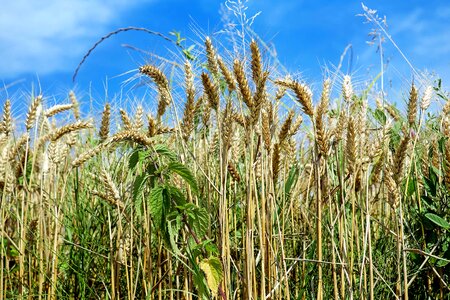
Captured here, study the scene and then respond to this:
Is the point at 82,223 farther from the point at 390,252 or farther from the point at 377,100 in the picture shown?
the point at 377,100

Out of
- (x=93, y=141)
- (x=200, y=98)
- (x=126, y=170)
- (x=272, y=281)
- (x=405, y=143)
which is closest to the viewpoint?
(x=405, y=143)

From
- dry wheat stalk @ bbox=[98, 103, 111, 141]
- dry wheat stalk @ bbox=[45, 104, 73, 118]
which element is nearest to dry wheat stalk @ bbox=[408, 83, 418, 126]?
dry wheat stalk @ bbox=[98, 103, 111, 141]

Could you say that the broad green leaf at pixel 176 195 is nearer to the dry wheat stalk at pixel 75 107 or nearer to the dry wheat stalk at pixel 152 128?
the dry wheat stalk at pixel 152 128

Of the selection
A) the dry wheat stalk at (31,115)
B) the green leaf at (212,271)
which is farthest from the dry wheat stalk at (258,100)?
the dry wheat stalk at (31,115)

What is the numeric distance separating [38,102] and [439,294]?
192 cm

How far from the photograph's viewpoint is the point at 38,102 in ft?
8.54

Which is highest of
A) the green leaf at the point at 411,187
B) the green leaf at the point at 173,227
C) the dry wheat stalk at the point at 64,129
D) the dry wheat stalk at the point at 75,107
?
the dry wheat stalk at the point at 75,107

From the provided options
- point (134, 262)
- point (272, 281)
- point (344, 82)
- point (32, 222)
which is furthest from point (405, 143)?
point (32, 222)

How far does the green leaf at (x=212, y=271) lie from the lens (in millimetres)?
1718

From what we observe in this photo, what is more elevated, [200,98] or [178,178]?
[200,98]

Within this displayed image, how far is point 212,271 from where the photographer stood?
174 cm

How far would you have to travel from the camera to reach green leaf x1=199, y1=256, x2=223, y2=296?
1.72 meters

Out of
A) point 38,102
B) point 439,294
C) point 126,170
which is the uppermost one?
point 38,102

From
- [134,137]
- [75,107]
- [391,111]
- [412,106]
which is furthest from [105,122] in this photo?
[391,111]
